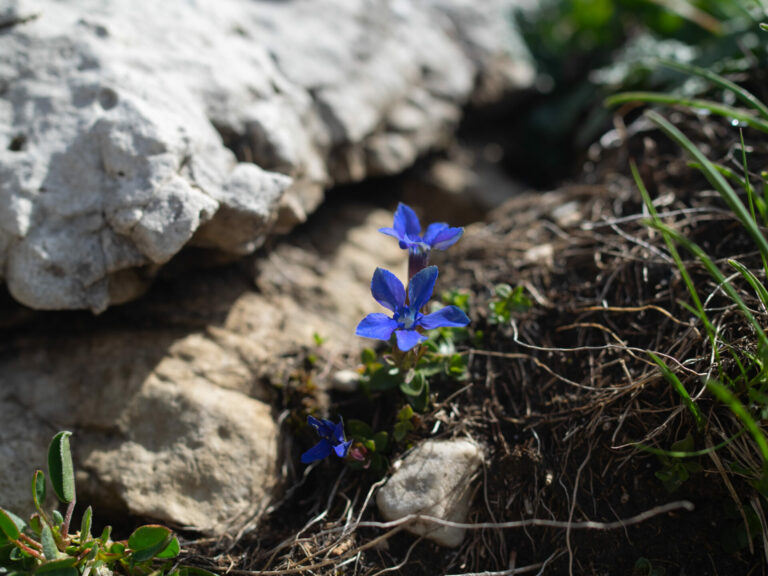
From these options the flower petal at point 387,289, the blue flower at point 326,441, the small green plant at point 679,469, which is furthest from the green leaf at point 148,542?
the small green plant at point 679,469

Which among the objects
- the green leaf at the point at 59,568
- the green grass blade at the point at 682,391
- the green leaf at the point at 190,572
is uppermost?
the green grass blade at the point at 682,391

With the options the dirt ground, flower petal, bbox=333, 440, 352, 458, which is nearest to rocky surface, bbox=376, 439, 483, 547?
Result: the dirt ground

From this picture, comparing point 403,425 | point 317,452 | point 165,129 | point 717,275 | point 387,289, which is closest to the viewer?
point 717,275

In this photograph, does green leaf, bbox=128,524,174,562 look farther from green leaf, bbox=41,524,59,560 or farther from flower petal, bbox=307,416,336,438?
flower petal, bbox=307,416,336,438

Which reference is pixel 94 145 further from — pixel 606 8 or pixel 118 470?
pixel 606 8

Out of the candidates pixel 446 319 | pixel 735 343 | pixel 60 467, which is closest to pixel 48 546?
pixel 60 467

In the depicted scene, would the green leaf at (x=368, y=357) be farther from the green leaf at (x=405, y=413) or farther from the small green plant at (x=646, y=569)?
the small green plant at (x=646, y=569)

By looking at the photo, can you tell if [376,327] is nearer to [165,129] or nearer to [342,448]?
[342,448]

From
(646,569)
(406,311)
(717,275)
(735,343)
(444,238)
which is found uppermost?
(717,275)

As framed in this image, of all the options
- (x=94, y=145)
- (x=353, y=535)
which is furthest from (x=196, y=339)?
(x=353, y=535)
